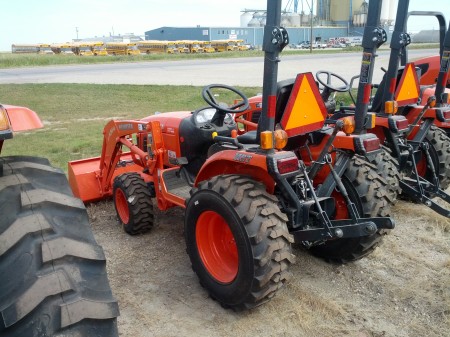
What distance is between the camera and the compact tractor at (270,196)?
3.00 m

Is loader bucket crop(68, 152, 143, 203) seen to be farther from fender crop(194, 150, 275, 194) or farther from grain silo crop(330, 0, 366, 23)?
grain silo crop(330, 0, 366, 23)

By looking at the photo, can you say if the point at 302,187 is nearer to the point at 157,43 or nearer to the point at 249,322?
the point at 249,322

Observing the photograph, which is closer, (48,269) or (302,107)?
(48,269)

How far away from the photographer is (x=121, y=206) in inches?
193

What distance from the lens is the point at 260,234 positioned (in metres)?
2.97

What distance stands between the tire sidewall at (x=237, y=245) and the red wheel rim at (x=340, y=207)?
3.60 feet

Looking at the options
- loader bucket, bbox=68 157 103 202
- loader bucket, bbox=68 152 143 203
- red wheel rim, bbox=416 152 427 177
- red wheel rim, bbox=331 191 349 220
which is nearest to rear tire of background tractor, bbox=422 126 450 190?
red wheel rim, bbox=416 152 427 177

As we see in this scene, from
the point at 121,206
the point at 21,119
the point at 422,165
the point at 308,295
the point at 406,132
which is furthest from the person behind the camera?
the point at 422,165

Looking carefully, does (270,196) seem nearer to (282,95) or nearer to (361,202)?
(282,95)

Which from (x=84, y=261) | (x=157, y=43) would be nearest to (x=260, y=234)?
(x=84, y=261)

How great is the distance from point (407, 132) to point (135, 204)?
312cm

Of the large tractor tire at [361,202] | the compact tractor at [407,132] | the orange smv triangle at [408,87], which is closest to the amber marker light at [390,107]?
the compact tractor at [407,132]

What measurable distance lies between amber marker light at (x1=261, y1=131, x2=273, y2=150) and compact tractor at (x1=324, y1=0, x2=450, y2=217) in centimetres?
140

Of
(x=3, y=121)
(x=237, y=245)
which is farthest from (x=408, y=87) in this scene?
(x=3, y=121)
